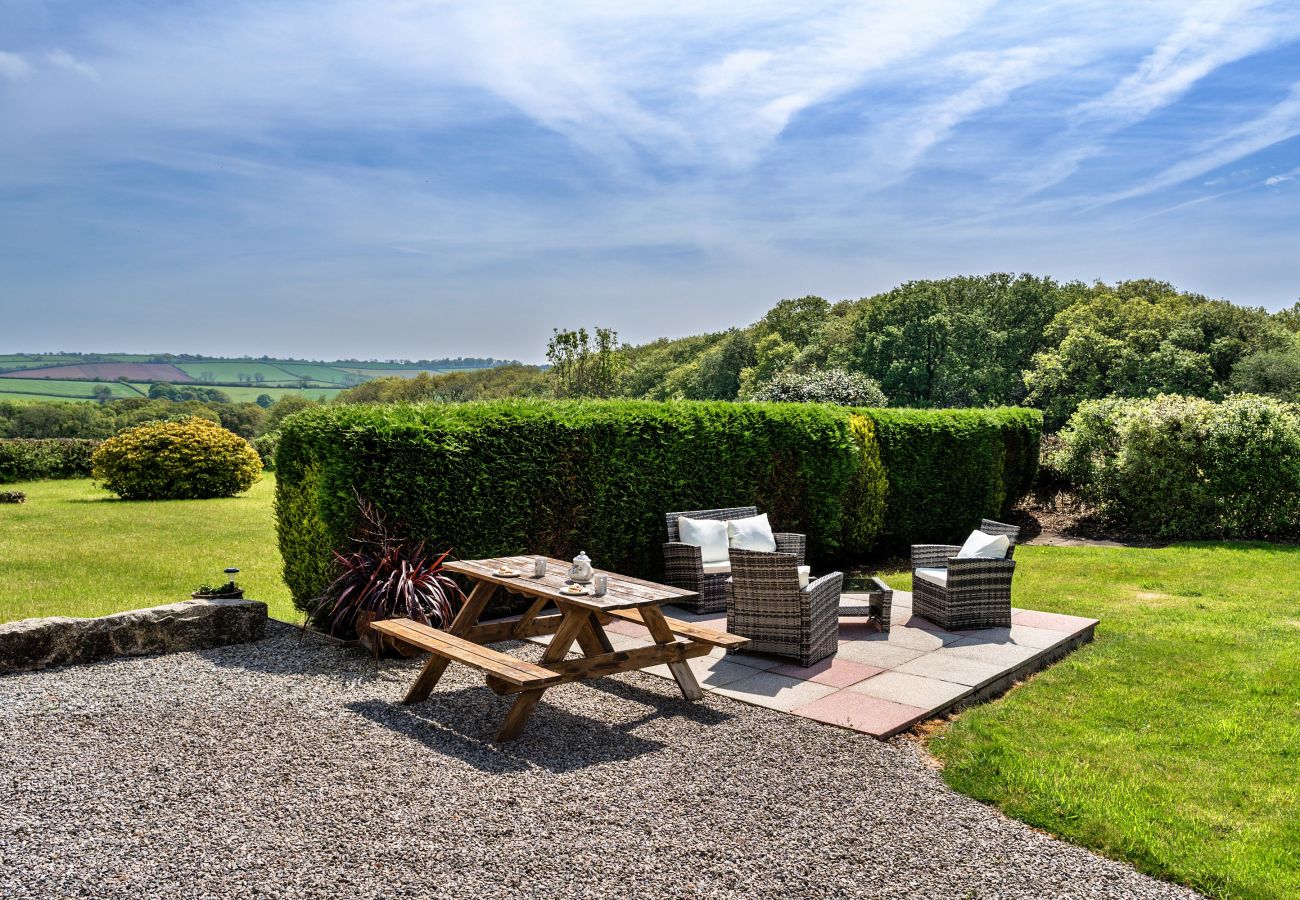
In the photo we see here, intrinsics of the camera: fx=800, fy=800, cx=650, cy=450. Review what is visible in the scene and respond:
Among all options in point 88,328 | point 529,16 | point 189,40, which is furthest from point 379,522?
point 88,328

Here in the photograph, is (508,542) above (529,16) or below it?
below

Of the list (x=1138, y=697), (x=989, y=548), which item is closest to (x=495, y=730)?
(x=1138, y=697)

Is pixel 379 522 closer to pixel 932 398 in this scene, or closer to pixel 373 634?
pixel 373 634

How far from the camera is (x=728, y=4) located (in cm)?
841

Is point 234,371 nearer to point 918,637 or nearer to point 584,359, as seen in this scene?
point 584,359

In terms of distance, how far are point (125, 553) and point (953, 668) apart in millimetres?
11117

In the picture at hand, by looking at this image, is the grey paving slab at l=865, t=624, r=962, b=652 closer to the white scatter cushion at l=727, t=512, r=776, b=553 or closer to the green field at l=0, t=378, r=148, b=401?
the white scatter cushion at l=727, t=512, r=776, b=553

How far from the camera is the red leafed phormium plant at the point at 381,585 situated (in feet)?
19.7

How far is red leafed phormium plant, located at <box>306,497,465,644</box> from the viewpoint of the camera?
600 cm

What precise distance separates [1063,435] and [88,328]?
34.5 metres

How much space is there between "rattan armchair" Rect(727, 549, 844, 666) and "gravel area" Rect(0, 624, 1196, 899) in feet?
2.84

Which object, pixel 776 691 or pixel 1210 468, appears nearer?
pixel 776 691

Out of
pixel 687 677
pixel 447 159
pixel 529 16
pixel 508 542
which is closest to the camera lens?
pixel 687 677

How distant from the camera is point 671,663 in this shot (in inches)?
197
